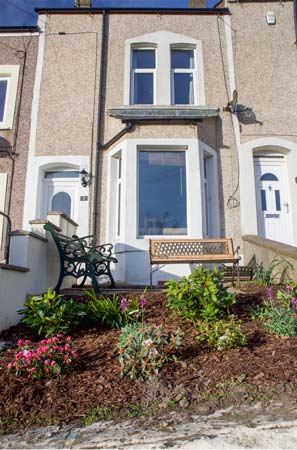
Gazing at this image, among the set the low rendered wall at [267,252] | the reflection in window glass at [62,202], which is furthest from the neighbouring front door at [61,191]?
the low rendered wall at [267,252]

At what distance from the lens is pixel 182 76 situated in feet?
26.7

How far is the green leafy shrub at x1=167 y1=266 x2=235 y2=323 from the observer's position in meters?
3.05

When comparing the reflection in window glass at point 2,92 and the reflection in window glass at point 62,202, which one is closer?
the reflection in window glass at point 62,202

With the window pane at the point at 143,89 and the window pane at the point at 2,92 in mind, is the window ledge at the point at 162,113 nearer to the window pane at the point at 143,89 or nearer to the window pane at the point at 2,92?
the window pane at the point at 143,89

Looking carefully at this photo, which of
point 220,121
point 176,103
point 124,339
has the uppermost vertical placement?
point 176,103

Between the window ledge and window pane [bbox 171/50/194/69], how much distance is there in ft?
5.54

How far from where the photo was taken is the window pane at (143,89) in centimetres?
789

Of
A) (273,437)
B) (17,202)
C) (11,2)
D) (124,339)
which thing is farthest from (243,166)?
(11,2)

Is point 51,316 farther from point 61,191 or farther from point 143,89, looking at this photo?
point 143,89

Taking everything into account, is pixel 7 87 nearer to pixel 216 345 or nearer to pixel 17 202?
pixel 17 202

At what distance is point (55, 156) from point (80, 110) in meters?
1.28

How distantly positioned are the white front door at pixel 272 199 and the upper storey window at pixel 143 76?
3097 millimetres

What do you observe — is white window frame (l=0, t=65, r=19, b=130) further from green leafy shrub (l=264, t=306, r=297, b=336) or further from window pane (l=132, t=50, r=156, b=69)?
green leafy shrub (l=264, t=306, r=297, b=336)

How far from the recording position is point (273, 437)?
1.65m
